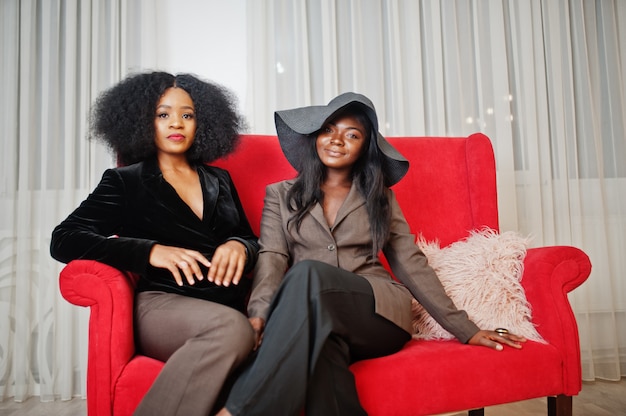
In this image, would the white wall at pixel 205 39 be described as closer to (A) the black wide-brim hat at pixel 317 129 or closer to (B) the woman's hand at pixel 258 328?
(A) the black wide-brim hat at pixel 317 129

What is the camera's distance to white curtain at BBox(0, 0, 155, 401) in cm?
246

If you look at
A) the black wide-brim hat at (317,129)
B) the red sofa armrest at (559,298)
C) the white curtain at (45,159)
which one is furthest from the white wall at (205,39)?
the red sofa armrest at (559,298)

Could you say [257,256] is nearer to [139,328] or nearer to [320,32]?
[139,328]

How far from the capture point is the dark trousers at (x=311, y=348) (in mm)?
1123

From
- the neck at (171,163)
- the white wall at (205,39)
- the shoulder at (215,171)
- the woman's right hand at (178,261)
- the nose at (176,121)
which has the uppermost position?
the white wall at (205,39)

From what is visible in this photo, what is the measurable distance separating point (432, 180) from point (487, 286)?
0.68 metres

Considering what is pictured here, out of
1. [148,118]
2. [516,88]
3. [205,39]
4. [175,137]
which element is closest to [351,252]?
[175,137]

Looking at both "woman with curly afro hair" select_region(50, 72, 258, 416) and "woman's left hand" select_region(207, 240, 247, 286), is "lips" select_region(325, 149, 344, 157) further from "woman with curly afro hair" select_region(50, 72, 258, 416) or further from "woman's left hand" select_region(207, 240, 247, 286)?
"woman's left hand" select_region(207, 240, 247, 286)

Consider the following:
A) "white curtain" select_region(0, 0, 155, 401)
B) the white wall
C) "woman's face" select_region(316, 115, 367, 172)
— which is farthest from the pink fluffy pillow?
"white curtain" select_region(0, 0, 155, 401)

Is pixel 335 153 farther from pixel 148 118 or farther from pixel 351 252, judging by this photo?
pixel 148 118

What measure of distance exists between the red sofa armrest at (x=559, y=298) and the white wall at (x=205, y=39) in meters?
1.74

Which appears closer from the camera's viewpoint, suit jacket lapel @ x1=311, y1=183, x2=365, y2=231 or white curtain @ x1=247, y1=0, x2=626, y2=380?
suit jacket lapel @ x1=311, y1=183, x2=365, y2=231

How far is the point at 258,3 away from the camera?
260 centimetres

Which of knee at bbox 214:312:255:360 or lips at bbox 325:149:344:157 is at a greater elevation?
lips at bbox 325:149:344:157
